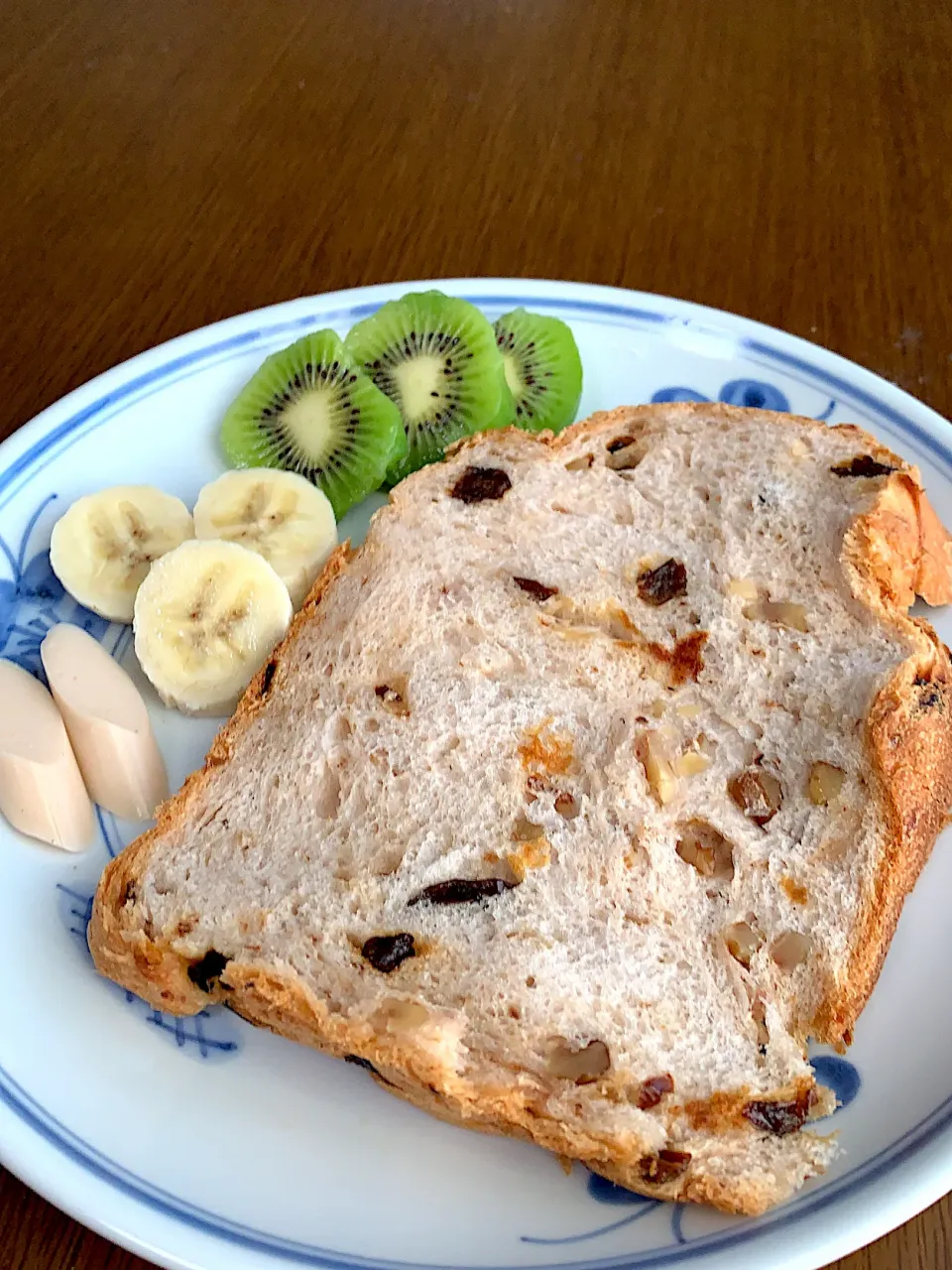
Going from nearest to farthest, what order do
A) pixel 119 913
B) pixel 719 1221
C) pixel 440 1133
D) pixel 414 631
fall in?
pixel 719 1221 < pixel 440 1133 < pixel 119 913 < pixel 414 631

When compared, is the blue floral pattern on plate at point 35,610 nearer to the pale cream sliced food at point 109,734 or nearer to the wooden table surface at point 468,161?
the pale cream sliced food at point 109,734

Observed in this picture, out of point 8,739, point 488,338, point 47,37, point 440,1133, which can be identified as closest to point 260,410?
point 488,338

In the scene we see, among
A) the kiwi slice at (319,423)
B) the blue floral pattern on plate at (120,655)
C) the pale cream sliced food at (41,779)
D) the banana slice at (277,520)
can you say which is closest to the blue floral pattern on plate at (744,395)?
the blue floral pattern on plate at (120,655)

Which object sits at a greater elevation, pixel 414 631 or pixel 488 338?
pixel 488 338

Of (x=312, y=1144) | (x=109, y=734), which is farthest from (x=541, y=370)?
(x=312, y=1144)

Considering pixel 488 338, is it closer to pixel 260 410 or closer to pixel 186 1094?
pixel 260 410

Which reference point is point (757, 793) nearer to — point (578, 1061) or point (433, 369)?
point (578, 1061)

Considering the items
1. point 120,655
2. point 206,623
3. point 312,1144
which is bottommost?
point 312,1144
